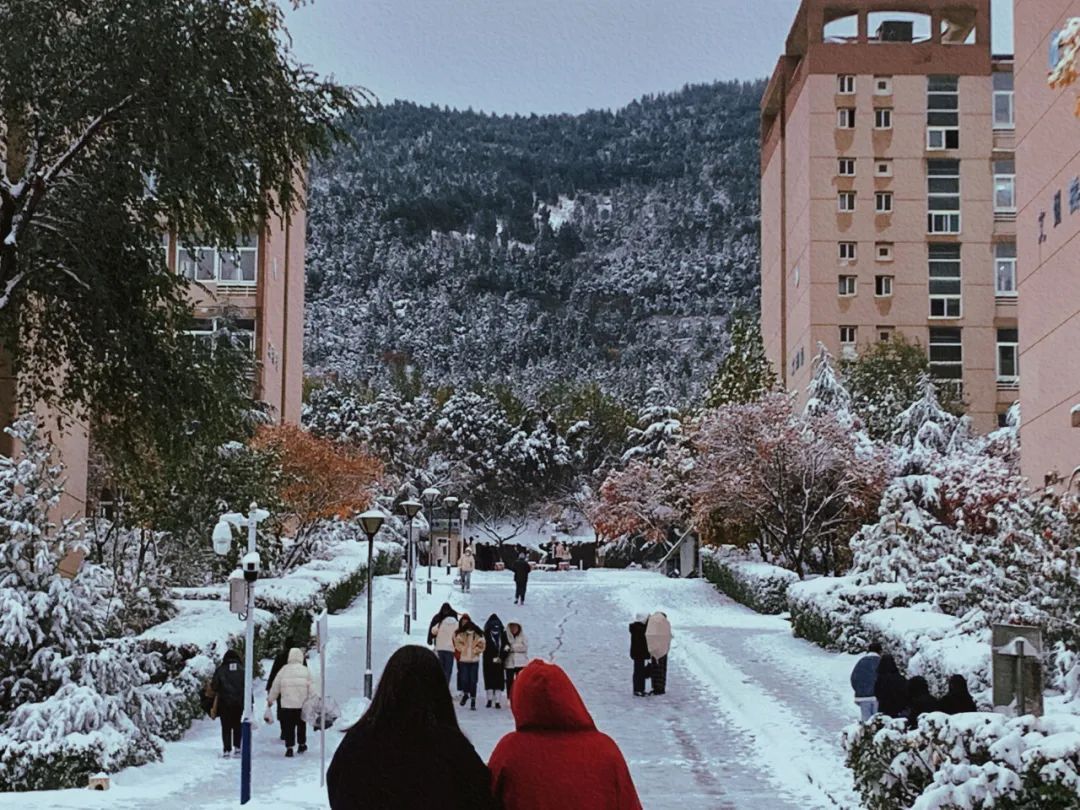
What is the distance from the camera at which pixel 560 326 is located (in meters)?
A: 189

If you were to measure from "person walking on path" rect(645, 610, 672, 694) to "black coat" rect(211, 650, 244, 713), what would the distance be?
7.22 meters

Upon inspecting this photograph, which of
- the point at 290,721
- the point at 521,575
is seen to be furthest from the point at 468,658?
the point at 521,575

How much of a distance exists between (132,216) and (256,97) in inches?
73.8

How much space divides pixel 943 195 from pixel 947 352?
22.0 feet

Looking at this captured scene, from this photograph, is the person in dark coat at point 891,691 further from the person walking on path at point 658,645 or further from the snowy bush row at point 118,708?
the snowy bush row at point 118,708

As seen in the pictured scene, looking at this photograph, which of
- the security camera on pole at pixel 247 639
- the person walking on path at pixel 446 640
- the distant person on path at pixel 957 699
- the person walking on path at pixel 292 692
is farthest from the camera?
the person walking on path at pixel 446 640

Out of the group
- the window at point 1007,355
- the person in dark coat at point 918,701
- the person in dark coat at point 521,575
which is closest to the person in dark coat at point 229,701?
the person in dark coat at point 918,701

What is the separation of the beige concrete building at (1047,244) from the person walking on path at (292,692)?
1418 centimetres

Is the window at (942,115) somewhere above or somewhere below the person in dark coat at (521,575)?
above

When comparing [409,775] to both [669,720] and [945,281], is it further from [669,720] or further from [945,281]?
[945,281]

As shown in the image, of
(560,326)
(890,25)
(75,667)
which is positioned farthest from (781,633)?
(560,326)

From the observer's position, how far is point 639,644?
24.2 m

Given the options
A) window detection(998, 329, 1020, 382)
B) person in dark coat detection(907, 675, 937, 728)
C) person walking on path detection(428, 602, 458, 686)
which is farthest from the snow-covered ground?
window detection(998, 329, 1020, 382)

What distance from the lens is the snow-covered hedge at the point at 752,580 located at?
37875 millimetres
